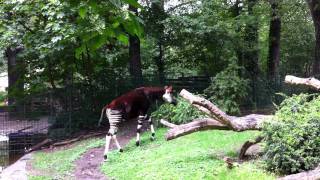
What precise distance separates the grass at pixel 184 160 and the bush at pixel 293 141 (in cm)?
31

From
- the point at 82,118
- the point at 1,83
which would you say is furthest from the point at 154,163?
the point at 1,83

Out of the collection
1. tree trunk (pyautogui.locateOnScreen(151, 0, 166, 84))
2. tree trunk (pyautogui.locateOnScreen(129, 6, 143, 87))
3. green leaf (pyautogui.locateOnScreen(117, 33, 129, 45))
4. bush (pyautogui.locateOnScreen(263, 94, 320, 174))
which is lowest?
bush (pyautogui.locateOnScreen(263, 94, 320, 174))

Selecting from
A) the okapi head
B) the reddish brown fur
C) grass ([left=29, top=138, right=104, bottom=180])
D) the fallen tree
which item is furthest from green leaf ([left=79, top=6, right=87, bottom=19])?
the okapi head

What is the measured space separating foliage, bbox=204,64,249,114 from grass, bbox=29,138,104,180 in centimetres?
401

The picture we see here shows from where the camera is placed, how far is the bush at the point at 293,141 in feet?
23.4

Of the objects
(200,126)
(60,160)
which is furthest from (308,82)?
(60,160)

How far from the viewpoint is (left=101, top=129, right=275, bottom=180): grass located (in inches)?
298

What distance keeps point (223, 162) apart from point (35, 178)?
13.1 feet

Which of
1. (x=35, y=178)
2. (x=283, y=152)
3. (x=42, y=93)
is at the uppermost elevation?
(x=42, y=93)

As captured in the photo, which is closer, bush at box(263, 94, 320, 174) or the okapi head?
bush at box(263, 94, 320, 174)

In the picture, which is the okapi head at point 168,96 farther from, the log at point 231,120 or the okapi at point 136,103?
the log at point 231,120

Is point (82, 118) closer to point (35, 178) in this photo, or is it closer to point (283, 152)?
point (35, 178)

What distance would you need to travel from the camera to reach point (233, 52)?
696 inches

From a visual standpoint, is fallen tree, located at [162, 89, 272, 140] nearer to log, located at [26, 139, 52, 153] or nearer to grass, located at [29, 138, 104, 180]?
grass, located at [29, 138, 104, 180]
